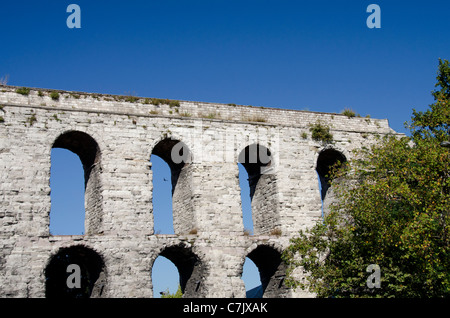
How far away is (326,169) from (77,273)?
40.0ft

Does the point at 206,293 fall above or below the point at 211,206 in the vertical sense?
below

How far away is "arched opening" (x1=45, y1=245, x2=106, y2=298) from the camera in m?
22.7

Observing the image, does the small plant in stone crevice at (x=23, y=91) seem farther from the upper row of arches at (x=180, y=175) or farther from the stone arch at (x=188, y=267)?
the stone arch at (x=188, y=267)

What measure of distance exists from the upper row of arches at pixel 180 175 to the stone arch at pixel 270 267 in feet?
3.14

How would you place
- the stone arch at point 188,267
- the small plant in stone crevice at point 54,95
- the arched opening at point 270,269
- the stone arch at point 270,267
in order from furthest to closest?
the arched opening at point 270,269, the stone arch at point 270,267, the small plant in stone crevice at point 54,95, the stone arch at point 188,267

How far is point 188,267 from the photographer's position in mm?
24703

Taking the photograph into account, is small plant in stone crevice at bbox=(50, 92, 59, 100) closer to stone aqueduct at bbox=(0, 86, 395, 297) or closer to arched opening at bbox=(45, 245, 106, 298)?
stone aqueduct at bbox=(0, 86, 395, 297)

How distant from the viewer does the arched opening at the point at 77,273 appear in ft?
74.4

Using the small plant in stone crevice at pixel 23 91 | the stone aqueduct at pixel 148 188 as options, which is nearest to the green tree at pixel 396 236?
the stone aqueduct at pixel 148 188
